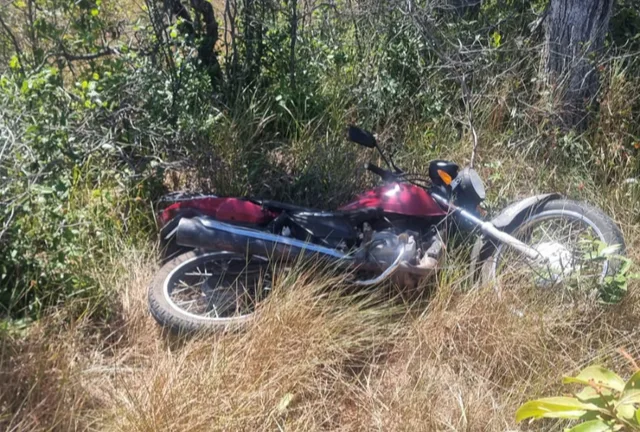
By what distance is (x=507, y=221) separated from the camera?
3281 mm

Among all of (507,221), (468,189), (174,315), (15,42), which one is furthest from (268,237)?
(15,42)

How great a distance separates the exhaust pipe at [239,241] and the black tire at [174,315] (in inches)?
6.9

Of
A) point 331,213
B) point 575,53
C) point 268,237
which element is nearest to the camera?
point 268,237

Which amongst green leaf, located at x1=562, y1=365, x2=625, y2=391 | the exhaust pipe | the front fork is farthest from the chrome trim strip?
green leaf, located at x1=562, y1=365, x2=625, y2=391

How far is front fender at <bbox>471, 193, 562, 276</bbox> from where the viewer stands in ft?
10.7

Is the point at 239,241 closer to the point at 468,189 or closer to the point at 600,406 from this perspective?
the point at 468,189

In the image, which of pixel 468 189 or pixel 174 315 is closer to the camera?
pixel 174 315

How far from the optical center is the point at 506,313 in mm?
2975

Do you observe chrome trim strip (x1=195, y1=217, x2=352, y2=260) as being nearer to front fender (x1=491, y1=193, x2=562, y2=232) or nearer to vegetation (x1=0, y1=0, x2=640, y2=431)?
vegetation (x1=0, y1=0, x2=640, y2=431)

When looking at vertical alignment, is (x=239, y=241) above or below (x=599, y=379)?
below

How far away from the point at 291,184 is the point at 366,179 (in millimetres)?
474

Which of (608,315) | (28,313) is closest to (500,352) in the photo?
(608,315)

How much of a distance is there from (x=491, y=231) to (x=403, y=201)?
445mm

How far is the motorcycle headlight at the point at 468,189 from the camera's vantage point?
323 cm
